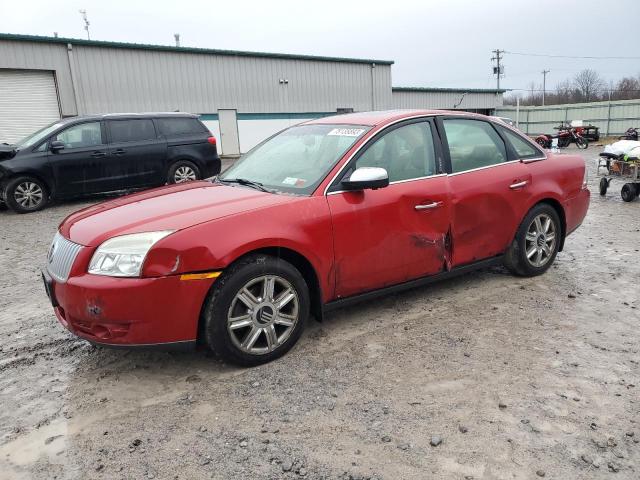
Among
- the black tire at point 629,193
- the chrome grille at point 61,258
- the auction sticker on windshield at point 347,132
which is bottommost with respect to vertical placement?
the black tire at point 629,193

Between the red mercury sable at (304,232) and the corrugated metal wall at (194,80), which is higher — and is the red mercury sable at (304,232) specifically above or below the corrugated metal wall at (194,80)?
below

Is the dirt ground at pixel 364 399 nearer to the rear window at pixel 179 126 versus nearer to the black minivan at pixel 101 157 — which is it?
the black minivan at pixel 101 157

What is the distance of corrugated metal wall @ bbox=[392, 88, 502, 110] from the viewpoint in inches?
1399

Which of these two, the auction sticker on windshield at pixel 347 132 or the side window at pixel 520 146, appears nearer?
the auction sticker on windshield at pixel 347 132

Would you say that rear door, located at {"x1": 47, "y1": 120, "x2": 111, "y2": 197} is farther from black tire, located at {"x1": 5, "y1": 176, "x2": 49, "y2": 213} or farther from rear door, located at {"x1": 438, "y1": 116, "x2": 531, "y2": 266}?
rear door, located at {"x1": 438, "y1": 116, "x2": 531, "y2": 266}

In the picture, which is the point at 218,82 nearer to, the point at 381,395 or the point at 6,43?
the point at 6,43

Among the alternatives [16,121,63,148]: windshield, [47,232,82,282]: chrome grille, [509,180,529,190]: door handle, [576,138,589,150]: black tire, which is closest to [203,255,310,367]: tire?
[47,232,82,282]: chrome grille

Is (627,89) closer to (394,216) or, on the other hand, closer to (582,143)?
(582,143)

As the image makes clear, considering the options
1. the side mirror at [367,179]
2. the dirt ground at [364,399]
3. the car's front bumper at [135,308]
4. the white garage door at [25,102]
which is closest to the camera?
the dirt ground at [364,399]

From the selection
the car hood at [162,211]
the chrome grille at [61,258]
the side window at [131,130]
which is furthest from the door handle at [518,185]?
the side window at [131,130]

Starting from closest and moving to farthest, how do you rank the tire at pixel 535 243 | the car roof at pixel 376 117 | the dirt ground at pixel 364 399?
the dirt ground at pixel 364 399, the car roof at pixel 376 117, the tire at pixel 535 243

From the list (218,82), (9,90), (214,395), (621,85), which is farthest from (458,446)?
(621,85)

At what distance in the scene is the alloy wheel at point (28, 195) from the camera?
366 inches

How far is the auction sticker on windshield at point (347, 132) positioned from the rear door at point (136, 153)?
718cm
